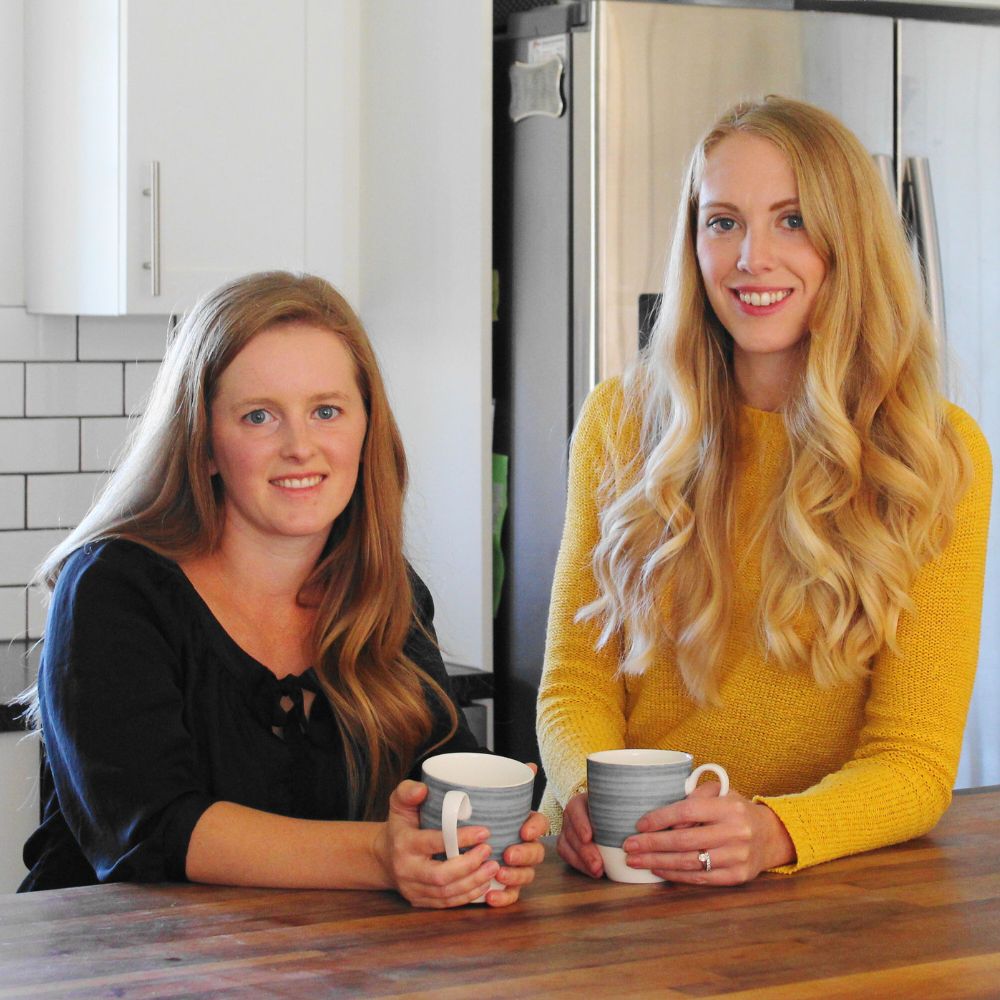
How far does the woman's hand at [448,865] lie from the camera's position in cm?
130

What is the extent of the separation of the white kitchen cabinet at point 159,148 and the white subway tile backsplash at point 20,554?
43 centimetres

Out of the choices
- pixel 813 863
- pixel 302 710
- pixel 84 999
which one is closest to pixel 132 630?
pixel 302 710

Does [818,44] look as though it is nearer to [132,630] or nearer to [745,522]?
[745,522]

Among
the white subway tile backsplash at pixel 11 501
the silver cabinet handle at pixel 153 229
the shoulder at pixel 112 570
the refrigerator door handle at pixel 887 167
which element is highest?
the refrigerator door handle at pixel 887 167

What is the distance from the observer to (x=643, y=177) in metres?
2.73

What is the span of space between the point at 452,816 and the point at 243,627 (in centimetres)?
42

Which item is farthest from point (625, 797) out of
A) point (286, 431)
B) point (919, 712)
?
point (286, 431)

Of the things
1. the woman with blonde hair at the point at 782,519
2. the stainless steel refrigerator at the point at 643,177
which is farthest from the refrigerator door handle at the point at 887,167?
the woman with blonde hair at the point at 782,519

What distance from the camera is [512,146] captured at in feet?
9.45

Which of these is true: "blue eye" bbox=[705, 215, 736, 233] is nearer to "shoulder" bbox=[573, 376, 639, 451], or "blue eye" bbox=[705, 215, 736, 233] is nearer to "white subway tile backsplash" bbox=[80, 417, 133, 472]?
"shoulder" bbox=[573, 376, 639, 451]

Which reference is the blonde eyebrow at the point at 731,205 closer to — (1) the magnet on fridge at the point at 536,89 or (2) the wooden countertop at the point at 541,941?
(2) the wooden countertop at the point at 541,941

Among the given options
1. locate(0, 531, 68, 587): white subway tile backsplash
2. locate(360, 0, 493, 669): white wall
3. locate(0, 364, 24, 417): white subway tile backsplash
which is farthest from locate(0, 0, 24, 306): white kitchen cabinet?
locate(360, 0, 493, 669): white wall

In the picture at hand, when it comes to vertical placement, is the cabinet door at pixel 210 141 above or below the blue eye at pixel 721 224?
above

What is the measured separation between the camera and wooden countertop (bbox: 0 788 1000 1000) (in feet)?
3.63
